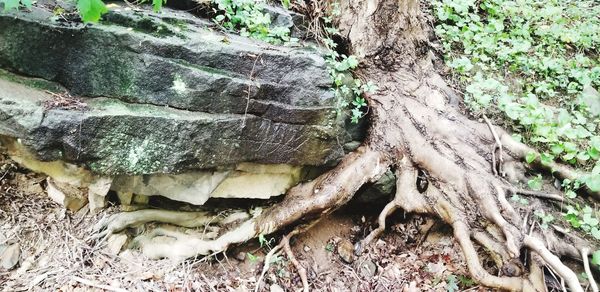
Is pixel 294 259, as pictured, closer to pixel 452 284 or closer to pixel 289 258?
pixel 289 258

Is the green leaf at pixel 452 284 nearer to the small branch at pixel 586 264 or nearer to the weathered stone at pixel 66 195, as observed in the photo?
the small branch at pixel 586 264

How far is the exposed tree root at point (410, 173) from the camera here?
3.46 m

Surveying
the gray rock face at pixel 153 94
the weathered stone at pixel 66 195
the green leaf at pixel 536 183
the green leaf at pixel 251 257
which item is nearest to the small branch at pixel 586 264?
the green leaf at pixel 536 183

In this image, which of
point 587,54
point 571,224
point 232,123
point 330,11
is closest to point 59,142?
point 232,123

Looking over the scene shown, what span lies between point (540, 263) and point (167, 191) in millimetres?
3210

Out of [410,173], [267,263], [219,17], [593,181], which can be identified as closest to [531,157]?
[593,181]

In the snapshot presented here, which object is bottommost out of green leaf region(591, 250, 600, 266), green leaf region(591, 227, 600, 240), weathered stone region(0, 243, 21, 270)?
weathered stone region(0, 243, 21, 270)

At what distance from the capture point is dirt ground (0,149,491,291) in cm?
353

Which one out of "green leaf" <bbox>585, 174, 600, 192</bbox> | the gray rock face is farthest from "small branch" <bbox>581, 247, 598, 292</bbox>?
the gray rock face

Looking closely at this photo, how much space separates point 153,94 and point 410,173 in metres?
2.53

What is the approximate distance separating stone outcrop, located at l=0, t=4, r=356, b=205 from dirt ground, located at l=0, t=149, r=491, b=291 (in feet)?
1.07

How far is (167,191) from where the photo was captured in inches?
146

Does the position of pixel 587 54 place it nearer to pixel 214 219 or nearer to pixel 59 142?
pixel 214 219

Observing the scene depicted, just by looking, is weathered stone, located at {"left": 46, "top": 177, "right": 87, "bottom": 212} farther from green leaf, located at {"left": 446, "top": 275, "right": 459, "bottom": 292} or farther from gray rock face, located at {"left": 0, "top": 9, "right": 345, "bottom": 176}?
green leaf, located at {"left": 446, "top": 275, "right": 459, "bottom": 292}
